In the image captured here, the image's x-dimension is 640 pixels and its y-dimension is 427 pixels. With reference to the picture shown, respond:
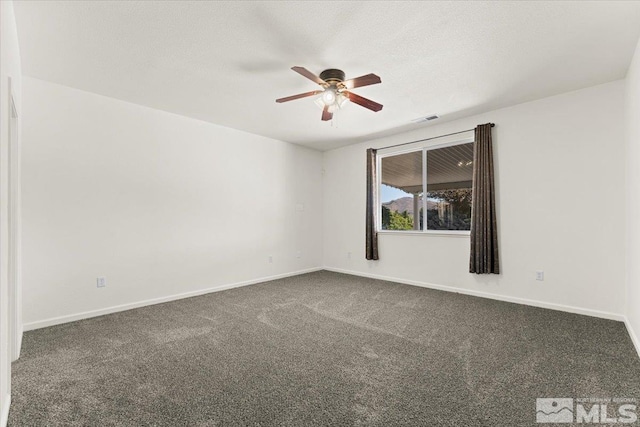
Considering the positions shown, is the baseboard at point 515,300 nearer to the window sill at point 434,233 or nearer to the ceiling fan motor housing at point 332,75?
the window sill at point 434,233

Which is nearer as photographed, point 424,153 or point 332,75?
point 332,75

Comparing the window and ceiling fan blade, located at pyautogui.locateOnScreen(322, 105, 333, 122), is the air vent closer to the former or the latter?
the window

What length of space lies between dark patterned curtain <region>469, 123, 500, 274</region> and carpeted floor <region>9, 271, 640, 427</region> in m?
0.70

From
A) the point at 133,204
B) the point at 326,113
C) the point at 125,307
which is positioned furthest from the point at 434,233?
the point at 125,307

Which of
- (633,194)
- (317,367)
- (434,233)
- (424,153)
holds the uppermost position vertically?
(424,153)

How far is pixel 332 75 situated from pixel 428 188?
283 centimetres

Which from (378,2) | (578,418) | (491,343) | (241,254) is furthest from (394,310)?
(378,2)

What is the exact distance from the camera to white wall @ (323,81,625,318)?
3.29 m

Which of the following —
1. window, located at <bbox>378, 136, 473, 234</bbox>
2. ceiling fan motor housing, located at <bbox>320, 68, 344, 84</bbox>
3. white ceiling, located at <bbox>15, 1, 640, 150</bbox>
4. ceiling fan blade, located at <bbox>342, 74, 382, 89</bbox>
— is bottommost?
window, located at <bbox>378, 136, 473, 234</bbox>

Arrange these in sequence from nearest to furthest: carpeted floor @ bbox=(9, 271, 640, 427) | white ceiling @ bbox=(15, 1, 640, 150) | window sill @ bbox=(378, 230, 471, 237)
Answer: carpeted floor @ bbox=(9, 271, 640, 427)
white ceiling @ bbox=(15, 1, 640, 150)
window sill @ bbox=(378, 230, 471, 237)

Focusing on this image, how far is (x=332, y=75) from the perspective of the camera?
9.39 ft

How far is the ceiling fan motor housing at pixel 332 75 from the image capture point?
112 inches

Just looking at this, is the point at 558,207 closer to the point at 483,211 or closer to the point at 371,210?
the point at 483,211

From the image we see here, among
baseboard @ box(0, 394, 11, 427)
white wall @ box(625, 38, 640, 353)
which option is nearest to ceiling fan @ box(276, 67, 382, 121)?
white wall @ box(625, 38, 640, 353)
